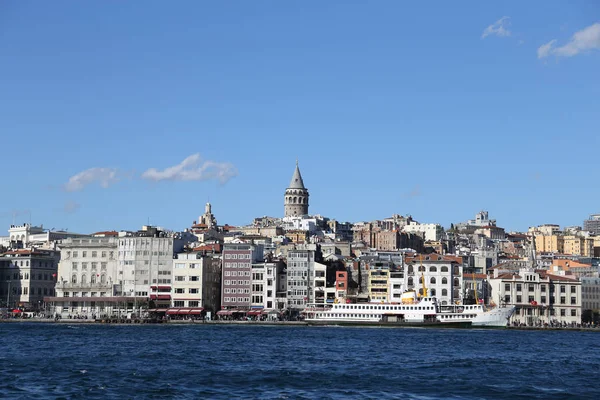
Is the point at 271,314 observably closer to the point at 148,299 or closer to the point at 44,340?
the point at 148,299

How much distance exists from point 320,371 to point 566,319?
2839 inches

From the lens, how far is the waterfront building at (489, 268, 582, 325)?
390ft

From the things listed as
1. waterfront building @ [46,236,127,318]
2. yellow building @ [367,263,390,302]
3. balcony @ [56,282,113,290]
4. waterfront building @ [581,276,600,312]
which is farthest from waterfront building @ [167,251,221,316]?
waterfront building @ [581,276,600,312]

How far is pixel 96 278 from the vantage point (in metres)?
126

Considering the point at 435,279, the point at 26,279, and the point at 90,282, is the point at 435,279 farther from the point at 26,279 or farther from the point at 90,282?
the point at 26,279

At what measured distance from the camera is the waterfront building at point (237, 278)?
121188 millimetres

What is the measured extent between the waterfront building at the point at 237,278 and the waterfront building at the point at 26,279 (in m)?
25.9

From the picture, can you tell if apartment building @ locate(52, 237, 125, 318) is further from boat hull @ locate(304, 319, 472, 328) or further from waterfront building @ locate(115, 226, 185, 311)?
boat hull @ locate(304, 319, 472, 328)

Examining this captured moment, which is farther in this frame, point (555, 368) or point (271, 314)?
point (271, 314)

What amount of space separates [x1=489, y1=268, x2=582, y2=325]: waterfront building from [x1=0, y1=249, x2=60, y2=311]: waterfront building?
2323 inches

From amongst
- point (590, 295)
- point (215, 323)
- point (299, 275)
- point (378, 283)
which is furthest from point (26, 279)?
point (590, 295)

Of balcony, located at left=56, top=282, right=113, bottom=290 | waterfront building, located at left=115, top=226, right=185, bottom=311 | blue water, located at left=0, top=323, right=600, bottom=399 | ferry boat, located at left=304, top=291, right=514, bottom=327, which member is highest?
waterfront building, located at left=115, top=226, right=185, bottom=311

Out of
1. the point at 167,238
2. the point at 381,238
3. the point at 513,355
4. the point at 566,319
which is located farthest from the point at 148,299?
the point at 381,238

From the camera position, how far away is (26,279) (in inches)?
5241
